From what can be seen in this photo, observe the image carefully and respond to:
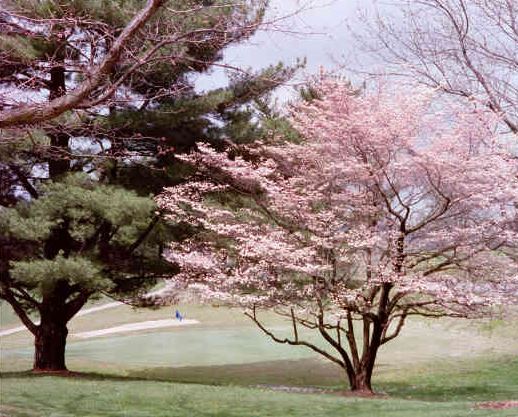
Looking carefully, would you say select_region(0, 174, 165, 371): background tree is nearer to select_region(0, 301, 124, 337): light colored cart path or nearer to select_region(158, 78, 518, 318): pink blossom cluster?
select_region(158, 78, 518, 318): pink blossom cluster

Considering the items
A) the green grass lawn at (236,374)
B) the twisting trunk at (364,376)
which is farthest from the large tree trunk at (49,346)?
the twisting trunk at (364,376)

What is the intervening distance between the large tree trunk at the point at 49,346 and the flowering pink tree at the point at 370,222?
4.41m

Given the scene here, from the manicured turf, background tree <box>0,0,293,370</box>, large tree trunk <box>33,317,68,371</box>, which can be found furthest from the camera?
large tree trunk <box>33,317,68,371</box>

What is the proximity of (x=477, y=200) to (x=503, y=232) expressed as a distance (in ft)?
2.57

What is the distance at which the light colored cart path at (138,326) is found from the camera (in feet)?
105

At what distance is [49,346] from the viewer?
17203 millimetres

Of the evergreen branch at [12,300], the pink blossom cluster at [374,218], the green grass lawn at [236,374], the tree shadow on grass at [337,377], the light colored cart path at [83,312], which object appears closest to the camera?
the green grass lawn at [236,374]

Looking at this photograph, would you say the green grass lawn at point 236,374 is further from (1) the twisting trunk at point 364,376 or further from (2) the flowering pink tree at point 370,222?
(2) the flowering pink tree at point 370,222

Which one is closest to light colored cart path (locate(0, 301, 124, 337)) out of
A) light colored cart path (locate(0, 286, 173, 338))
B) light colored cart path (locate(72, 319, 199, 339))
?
light colored cart path (locate(0, 286, 173, 338))

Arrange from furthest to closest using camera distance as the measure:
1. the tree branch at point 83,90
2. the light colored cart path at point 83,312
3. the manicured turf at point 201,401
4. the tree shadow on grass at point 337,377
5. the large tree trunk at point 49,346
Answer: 1. the light colored cart path at point 83,312
2. the large tree trunk at point 49,346
3. the tree shadow on grass at point 337,377
4. the manicured turf at point 201,401
5. the tree branch at point 83,90

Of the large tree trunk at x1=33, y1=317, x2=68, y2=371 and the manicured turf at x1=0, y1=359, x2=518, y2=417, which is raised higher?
the large tree trunk at x1=33, y1=317, x2=68, y2=371

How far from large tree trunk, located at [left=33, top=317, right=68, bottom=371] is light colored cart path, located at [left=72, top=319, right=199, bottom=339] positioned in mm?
13959

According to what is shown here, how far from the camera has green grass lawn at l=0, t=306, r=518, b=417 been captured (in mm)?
10719

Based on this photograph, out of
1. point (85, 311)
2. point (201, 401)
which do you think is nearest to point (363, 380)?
point (201, 401)
